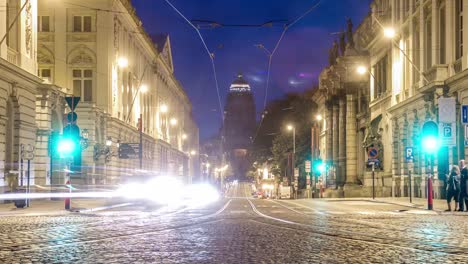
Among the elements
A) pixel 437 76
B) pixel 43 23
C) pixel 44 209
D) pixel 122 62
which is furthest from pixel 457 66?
pixel 122 62

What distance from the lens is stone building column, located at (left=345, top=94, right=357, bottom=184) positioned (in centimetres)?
6084

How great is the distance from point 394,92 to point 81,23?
84.5 ft

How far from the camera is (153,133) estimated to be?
8762 centimetres

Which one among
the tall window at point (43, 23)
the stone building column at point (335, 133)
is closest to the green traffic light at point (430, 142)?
the tall window at point (43, 23)

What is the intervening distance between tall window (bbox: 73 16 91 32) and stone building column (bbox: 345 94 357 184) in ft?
83.6

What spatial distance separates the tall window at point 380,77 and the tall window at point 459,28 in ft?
54.3

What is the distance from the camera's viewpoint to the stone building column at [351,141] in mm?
60844

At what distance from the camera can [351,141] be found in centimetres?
6238

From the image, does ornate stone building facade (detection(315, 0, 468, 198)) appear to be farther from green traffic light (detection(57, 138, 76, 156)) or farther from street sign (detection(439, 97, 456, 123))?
green traffic light (detection(57, 138, 76, 156))

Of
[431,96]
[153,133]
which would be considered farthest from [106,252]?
[153,133]

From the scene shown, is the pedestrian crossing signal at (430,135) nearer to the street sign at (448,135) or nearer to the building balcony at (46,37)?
the street sign at (448,135)

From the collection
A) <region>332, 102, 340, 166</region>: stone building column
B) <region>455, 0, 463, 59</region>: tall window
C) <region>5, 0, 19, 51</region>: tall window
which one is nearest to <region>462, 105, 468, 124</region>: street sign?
<region>455, 0, 463, 59</region>: tall window

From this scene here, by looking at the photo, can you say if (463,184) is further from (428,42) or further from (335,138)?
(335,138)

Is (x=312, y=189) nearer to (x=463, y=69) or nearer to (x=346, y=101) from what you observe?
(x=346, y=101)
